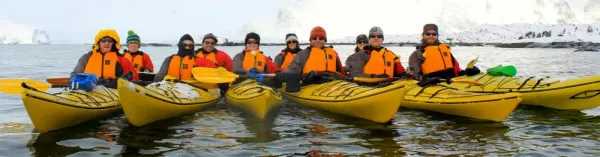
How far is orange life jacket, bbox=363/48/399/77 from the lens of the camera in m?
10.7

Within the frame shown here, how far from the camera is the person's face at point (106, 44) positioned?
10.1 m

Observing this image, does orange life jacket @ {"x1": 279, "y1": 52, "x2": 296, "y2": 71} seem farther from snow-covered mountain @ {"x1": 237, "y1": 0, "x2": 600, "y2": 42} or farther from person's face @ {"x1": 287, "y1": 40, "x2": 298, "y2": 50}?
snow-covered mountain @ {"x1": 237, "y1": 0, "x2": 600, "y2": 42}

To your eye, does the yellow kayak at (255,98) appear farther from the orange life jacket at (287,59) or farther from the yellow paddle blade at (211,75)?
the orange life jacket at (287,59)

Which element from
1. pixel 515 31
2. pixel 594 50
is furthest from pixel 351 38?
pixel 594 50

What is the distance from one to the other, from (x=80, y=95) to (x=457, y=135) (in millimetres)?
6114

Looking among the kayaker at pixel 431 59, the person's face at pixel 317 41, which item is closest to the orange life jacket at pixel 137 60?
the person's face at pixel 317 41

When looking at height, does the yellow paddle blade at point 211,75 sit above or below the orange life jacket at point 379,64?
below

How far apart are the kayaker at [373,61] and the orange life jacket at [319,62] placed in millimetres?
429

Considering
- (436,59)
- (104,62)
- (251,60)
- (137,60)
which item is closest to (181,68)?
(104,62)

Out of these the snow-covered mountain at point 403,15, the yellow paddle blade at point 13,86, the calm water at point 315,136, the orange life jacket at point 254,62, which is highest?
the snow-covered mountain at point 403,15

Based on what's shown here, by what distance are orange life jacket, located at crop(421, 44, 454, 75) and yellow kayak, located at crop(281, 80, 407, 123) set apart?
213 cm

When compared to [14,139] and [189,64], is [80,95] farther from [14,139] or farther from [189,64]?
[189,64]

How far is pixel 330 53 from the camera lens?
11203mm

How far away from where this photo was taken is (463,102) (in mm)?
9359
